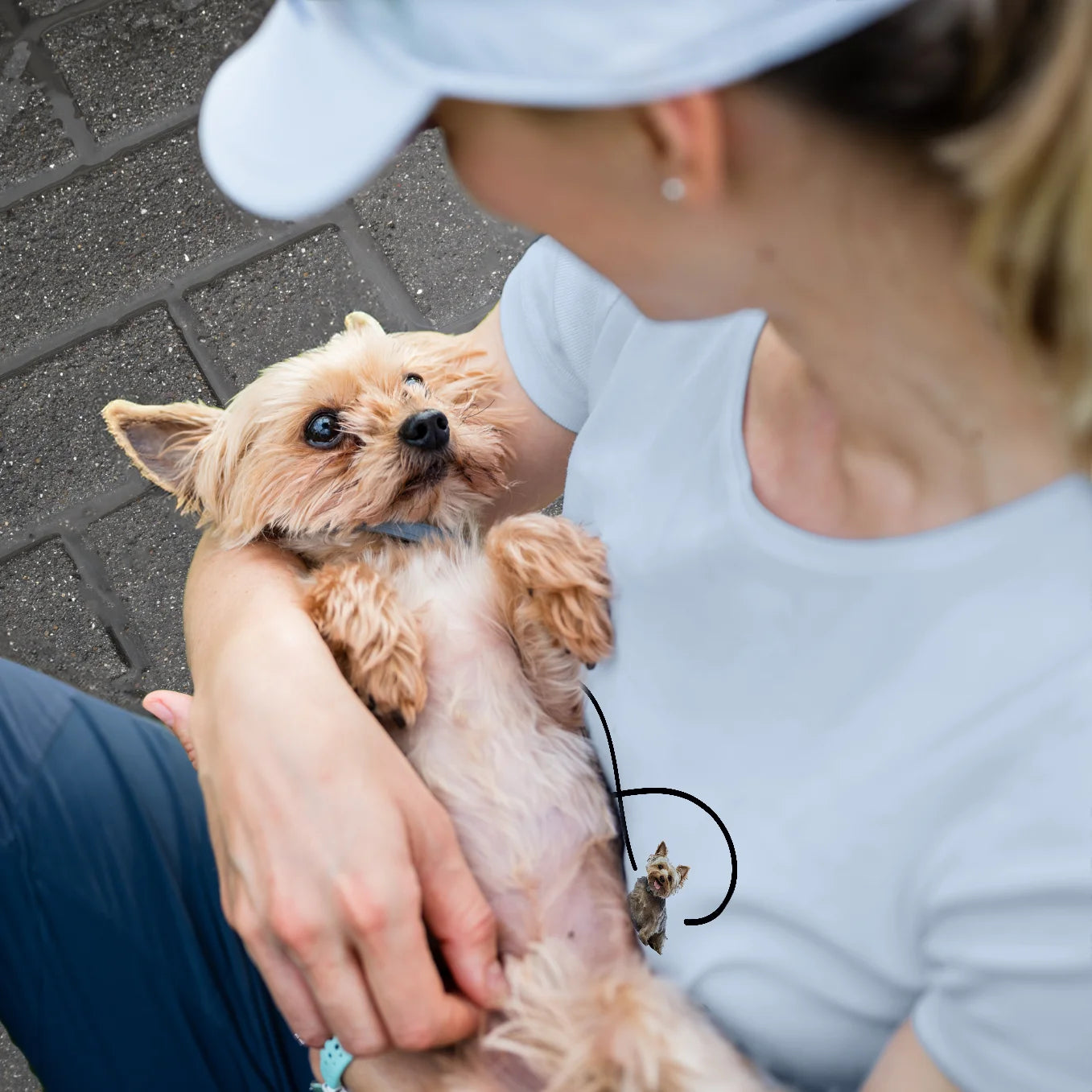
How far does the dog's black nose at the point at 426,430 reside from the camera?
156 centimetres

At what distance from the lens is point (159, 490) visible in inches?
101

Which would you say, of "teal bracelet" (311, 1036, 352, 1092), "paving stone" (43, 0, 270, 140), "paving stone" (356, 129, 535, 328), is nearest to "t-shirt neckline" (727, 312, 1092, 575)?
"teal bracelet" (311, 1036, 352, 1092)

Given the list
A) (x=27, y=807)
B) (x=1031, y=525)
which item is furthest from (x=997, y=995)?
(x=27, y=807)

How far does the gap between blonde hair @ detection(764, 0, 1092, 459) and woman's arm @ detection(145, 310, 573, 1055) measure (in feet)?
2.59

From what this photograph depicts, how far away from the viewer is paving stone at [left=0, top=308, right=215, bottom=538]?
8.46 ft

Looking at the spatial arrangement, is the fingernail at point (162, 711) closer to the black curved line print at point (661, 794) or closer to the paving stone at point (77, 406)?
the black curved line print at point (661, 794)

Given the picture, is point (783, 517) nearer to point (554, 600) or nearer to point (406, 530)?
point (554, 600)

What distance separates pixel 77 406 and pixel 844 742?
91.4 inches

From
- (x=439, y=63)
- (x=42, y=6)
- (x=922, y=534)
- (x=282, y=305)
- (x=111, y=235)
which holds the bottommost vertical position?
(x=922, y=534)

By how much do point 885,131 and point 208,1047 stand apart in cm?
144

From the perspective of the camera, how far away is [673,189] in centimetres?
66

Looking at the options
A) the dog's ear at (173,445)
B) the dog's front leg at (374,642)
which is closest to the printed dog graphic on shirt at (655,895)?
the dog's front leg at (374,642)

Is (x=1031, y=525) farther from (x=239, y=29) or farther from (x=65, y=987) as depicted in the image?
(x=239, y=29)

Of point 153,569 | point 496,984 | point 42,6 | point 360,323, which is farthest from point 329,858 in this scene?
point 42,6
